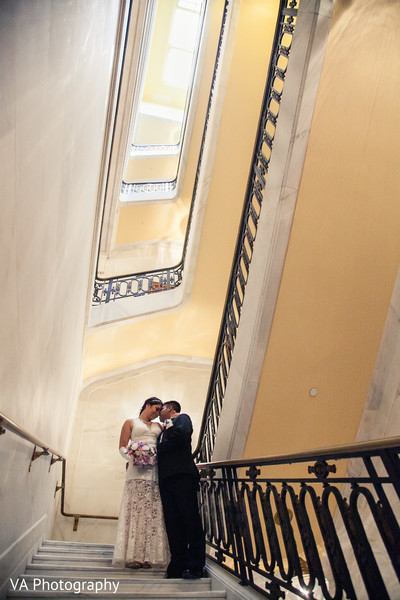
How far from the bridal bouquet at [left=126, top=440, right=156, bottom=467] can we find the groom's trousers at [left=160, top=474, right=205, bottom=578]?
1.05 feet

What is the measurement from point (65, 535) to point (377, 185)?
701 cm

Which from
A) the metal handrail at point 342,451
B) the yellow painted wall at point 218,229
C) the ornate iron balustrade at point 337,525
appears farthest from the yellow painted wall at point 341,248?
the yellow painted wall at point 218,229

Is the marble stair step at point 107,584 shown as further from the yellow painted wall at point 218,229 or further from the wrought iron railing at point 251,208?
the yellow painted wall at point 218,229

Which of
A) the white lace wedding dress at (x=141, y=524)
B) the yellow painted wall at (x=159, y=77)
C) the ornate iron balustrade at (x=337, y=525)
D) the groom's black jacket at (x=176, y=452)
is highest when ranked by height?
the yellow painted wall at (x=159, y=77)

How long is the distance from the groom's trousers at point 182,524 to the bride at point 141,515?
1.15ft

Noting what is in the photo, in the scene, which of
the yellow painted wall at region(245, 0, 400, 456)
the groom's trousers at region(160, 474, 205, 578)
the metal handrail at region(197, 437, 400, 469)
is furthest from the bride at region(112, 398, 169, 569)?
the metal handrail at region(197, 437, 400, 469)

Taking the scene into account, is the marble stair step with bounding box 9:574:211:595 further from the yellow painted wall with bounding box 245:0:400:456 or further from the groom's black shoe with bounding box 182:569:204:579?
the yellow painted wall with bounding box 245:0:400:456

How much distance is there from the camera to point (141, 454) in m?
4.15

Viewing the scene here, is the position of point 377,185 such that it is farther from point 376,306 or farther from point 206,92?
point 206,92

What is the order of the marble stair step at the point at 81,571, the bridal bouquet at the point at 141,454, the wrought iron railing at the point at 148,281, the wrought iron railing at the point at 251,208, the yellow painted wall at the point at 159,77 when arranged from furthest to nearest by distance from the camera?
the yellow painted wall at the point at 159,77 < the wrought iron railing at the point at 148,281 < the wrought iron railing at the point at 251,208 < the bridal bouquet at the point at 141,454 < the marble stair step at the point at 81,571

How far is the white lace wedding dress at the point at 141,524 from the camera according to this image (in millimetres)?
3914

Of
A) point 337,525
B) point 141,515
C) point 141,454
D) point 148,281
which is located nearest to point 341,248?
point 337,525

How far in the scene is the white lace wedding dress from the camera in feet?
12.8

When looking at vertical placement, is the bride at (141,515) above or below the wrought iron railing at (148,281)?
below
